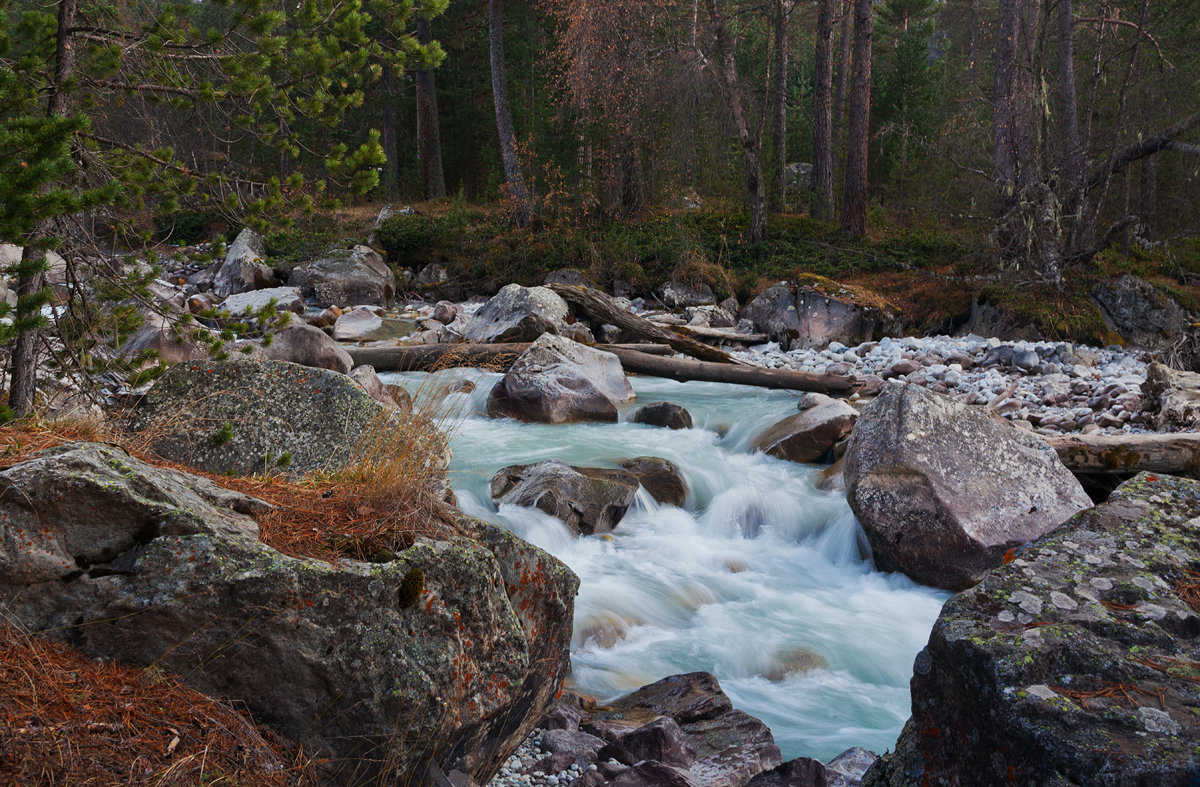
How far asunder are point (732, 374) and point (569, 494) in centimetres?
499

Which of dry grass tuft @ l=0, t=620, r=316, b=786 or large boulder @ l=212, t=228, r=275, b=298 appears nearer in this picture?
dry grass tuft @ l=0, t=620, r=316, b=786

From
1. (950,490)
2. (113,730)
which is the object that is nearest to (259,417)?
(113,730)

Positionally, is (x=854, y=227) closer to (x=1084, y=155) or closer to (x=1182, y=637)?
(x=1084, y=155)

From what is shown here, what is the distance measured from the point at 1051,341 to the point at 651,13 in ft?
32.7

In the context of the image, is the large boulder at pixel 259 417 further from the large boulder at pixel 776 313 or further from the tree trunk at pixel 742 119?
the tree trunk at pixel 742 119

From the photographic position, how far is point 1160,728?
1919 millimetres

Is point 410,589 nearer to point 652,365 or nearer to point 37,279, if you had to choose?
point 37,279

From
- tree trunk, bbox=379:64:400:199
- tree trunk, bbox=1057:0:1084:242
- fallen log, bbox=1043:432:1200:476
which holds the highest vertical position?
tree trunk, bbox=379:64:400:199

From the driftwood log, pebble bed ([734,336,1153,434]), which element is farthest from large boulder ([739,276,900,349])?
the driftwood log

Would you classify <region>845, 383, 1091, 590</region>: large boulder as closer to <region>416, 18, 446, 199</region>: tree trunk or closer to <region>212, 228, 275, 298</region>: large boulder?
<region>212, 228, 275, 298</region>: large boulder

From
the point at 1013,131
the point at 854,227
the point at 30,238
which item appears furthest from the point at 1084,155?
the point at 30,238

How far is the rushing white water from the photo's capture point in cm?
493

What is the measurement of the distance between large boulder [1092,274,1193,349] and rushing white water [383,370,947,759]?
7.77 meters

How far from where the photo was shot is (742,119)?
55.4ft
